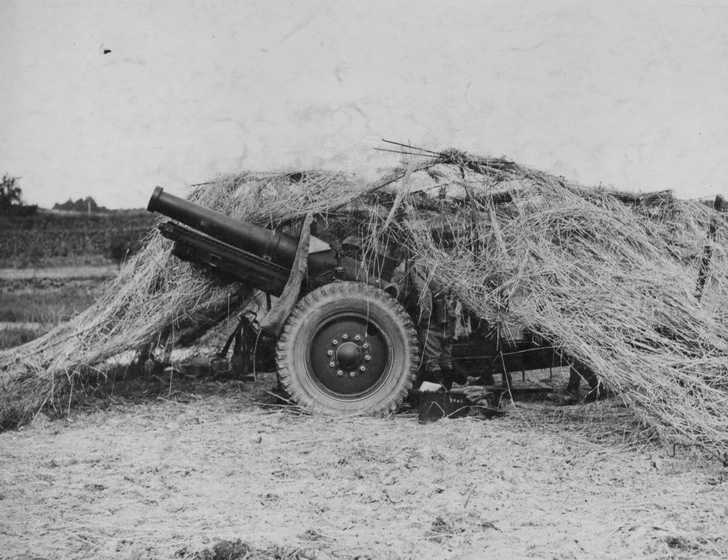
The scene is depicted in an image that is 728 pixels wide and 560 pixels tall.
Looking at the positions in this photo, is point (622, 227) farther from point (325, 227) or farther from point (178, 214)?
point (178, 214)

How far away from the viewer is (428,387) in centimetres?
705

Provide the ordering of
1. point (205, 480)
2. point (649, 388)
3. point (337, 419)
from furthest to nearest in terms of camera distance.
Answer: point (337, 419) < point (649, 388) < point (205, 480)

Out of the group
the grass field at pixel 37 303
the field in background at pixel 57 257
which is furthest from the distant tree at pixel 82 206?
the grass field at pixel 37 303

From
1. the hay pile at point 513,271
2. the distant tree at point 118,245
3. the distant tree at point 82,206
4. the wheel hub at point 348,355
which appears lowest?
the wheel hub at point 348,355

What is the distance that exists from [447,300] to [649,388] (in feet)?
6.31

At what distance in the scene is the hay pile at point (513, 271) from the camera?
219 inches

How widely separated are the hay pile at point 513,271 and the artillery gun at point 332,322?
39cm

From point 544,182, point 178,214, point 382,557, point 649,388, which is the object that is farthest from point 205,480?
point 544,182

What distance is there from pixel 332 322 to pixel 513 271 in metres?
1.59

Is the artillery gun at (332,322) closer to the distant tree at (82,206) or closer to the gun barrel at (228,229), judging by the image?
the gun barrel at (228,229)

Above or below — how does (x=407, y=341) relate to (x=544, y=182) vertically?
below

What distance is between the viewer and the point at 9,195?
583 inches

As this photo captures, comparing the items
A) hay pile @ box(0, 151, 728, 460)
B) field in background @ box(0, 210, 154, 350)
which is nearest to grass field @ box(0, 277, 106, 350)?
field in background @ box(0, 210, 154, 350)

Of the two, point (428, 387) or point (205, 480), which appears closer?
point (205, 480)
